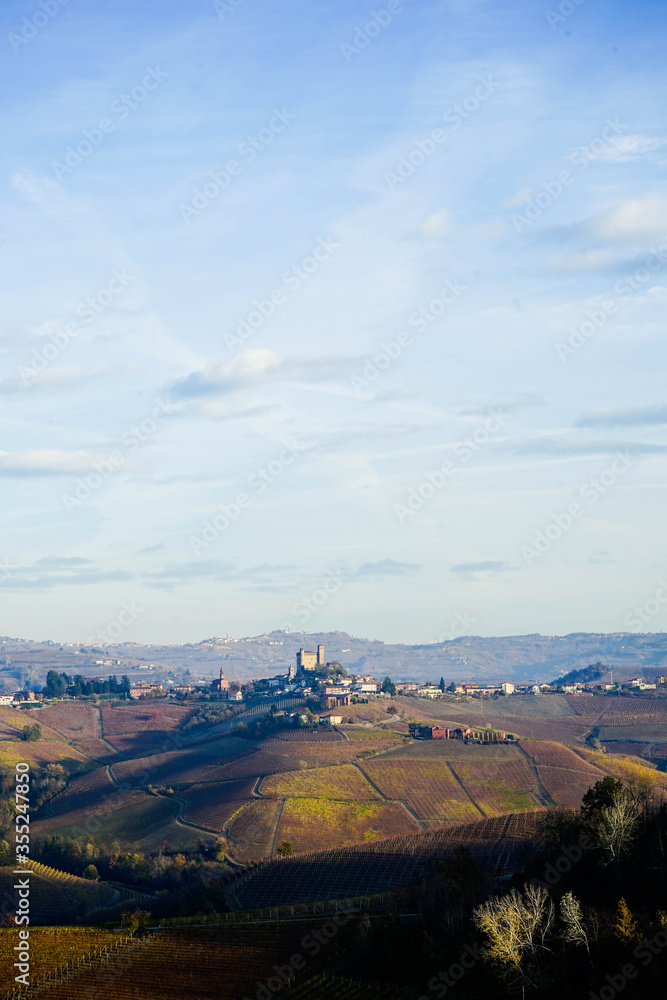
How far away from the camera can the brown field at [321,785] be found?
454 feet

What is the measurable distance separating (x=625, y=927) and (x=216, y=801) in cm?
9482

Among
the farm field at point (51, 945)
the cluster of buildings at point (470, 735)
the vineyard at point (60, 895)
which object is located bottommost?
the vineyard at point (60, 895)

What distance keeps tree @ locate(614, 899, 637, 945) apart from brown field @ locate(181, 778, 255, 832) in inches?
3092

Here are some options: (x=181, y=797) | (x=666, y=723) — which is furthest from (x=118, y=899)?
(x=666, y=723)

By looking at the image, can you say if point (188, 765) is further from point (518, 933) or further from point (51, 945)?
point (518, 933)

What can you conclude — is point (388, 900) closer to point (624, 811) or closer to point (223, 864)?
point (624, 811)

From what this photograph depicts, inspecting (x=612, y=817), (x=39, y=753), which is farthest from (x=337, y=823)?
(x=39, y=753)

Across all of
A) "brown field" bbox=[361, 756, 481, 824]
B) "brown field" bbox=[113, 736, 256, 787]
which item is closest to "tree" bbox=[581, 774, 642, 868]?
"brown field" bbox=[361, 756, 481, 824]

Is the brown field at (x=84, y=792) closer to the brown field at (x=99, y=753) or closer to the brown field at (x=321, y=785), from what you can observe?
the brown field at (x=99, y=753)

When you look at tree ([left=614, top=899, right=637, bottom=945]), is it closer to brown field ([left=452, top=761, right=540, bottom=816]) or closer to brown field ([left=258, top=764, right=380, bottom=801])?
brown field ([left=452, top=761, right=540, bottom=816])

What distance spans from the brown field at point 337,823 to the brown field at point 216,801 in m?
7.77

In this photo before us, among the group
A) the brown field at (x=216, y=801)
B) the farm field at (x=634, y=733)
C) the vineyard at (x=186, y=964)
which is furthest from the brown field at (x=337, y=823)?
the farm field at (x=634, y=733)

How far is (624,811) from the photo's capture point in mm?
69500

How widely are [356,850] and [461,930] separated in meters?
39.7
